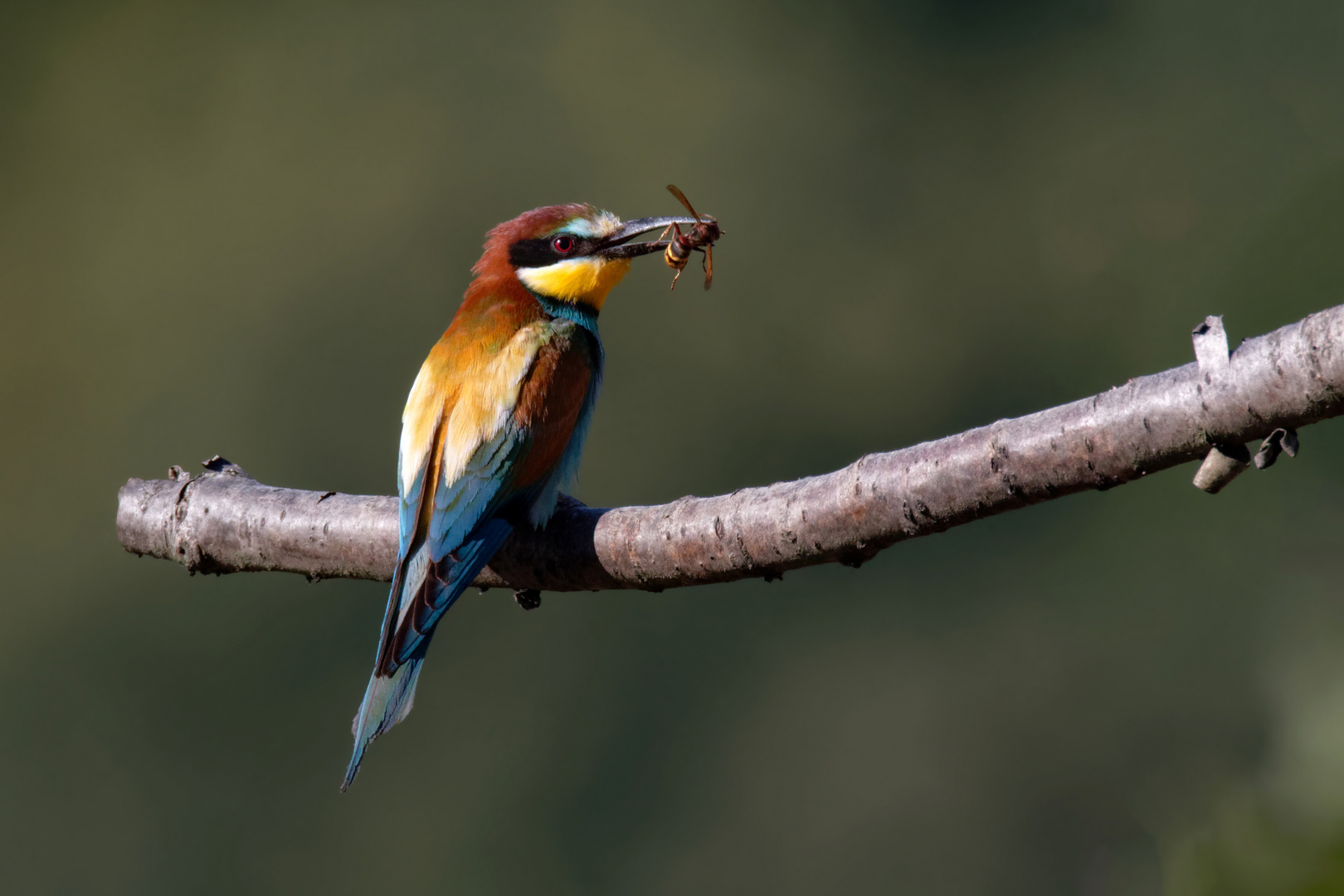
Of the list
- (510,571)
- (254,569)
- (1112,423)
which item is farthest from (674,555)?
(254,569)

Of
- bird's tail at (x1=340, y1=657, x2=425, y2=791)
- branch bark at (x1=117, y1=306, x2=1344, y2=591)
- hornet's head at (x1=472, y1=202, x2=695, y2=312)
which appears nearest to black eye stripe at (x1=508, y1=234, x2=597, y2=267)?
hornet's head at (x1=472, y1=202, x2=695, y2=312)

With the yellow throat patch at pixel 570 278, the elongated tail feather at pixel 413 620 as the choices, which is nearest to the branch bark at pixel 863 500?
the elongated tail feather at pixel 413 620

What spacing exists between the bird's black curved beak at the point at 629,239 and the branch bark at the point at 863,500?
1.36ft

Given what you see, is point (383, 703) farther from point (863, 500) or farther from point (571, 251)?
point (571, 251)

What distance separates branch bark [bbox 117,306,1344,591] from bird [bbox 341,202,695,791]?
49 millimetres

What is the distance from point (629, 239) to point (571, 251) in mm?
82

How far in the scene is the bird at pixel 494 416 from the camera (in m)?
1.18

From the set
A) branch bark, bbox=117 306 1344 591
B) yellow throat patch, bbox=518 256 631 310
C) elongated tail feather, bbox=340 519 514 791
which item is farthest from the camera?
yellow throat patch, bbox=518 256 631 310

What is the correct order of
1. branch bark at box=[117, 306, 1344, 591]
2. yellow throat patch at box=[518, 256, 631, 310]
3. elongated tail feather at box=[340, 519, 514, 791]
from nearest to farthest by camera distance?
branch bark at box=[117, 306, 1344, 591], elongated tail feather at box=[340, 519, 514, 791], yellow throat patch at box=[518, 256, 631, 310]

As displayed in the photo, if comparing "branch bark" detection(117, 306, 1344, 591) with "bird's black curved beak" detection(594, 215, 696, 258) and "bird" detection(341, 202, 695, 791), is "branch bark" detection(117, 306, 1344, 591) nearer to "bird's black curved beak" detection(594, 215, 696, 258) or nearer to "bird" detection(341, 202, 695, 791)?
"bird" detection(341, 202, 695, 791)

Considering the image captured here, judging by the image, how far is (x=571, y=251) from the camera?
158 cm

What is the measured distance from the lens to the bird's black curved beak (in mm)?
1579

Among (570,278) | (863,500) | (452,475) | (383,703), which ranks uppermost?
(570,278)

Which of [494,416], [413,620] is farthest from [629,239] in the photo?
[413,620]
